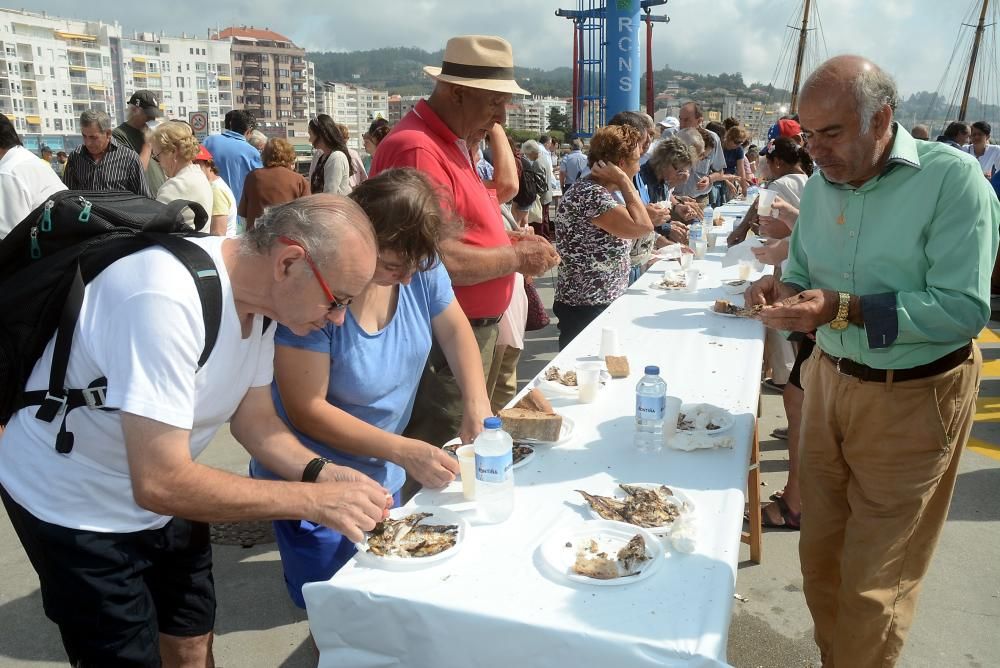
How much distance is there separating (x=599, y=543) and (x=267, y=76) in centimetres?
13051

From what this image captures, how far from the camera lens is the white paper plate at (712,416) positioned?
206cm

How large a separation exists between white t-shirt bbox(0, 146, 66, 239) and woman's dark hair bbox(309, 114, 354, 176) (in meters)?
3.75

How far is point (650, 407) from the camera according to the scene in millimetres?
1971

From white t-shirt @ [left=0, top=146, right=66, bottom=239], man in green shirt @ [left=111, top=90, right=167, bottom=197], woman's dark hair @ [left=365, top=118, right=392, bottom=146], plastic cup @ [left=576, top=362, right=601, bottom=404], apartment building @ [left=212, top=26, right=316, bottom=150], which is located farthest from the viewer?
apartment building @ [left=212, top=26, right=316, bottom=150]

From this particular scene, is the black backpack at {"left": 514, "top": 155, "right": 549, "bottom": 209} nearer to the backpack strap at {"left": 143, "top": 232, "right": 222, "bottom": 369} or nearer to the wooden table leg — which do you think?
the wooden table leg

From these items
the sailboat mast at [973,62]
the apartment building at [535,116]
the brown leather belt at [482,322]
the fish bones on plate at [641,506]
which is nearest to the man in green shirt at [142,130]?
the brown leather belt at [482,322]

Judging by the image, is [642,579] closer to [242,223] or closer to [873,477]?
[873,477]

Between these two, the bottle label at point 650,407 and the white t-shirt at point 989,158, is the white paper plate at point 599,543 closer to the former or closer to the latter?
the bottle label at point 650,407

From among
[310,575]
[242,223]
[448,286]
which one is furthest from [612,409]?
[242,223]

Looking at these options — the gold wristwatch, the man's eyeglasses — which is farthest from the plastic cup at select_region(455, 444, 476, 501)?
the gold wristwatch

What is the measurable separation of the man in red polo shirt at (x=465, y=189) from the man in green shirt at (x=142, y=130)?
426cm

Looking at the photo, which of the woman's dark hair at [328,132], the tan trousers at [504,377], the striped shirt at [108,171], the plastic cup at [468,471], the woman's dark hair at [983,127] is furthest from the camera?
the woman's dark hair at [983,127]

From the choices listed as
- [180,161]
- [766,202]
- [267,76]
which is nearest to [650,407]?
[766,202]

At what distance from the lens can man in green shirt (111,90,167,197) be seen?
614cm
